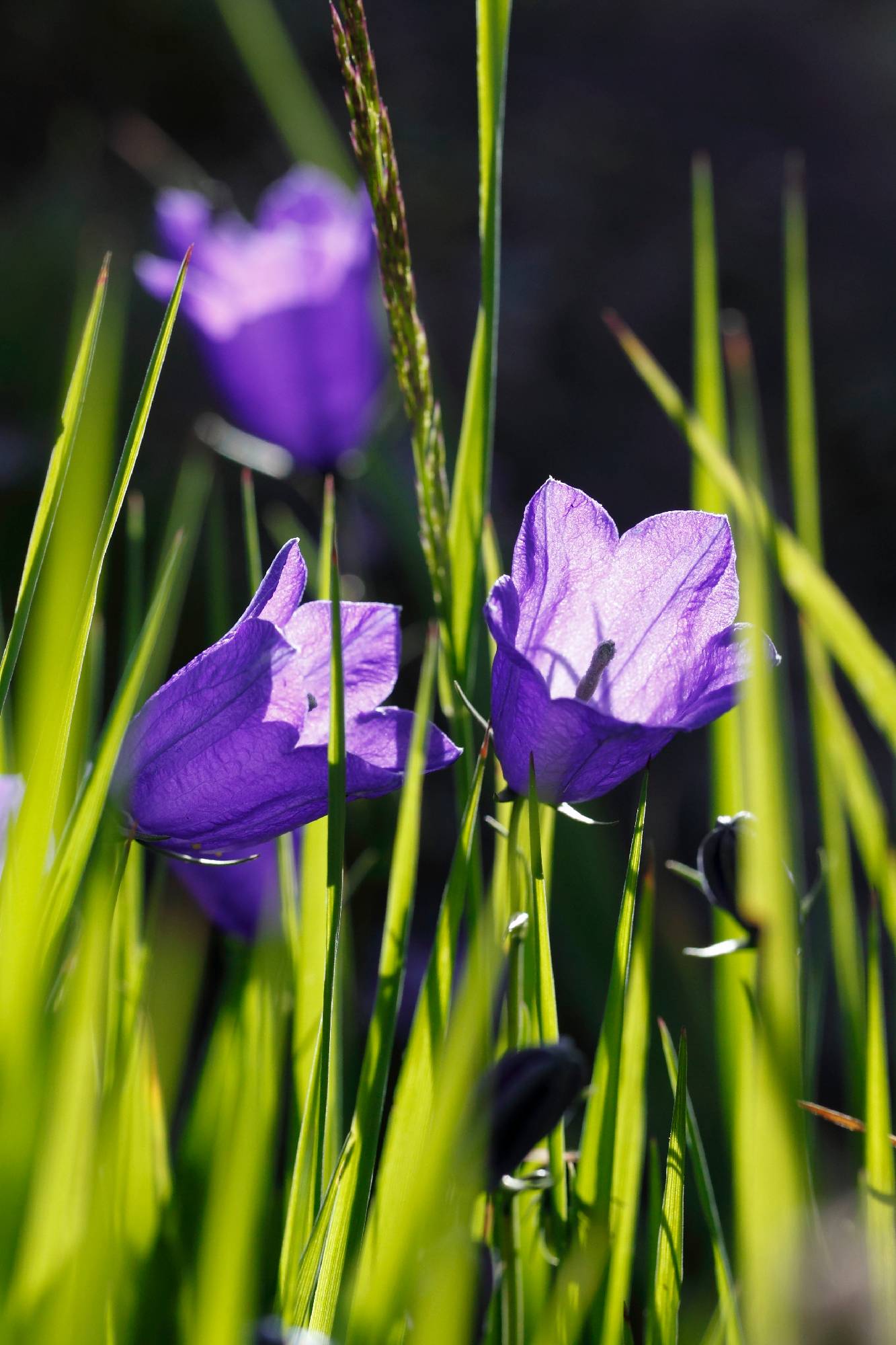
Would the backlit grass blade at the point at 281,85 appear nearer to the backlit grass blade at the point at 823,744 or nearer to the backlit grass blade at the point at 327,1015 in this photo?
the backlit grass blade at the point at 823,744

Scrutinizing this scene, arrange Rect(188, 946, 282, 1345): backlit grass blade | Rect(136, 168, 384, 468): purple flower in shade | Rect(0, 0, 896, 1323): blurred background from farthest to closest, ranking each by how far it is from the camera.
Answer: Rect(0, 0, 896, 1323): blurred background
Rect(136, 168, 384, 468): purple flower in shade
Rect(188, 946, 282, 1345): backlit grass blade

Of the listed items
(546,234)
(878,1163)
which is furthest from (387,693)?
(546,234)

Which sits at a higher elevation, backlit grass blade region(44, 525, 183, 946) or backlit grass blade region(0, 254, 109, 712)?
backlit grass blade region(0, 254, 109, 712)

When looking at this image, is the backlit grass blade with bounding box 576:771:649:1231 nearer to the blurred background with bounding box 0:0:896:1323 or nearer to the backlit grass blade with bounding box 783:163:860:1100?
the backlit grass blade with bounding box 783:163:860:1100

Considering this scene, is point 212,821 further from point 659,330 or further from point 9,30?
point 9,30

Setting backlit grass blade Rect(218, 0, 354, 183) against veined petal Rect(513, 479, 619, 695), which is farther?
backlit grass blade Rect(218, 0, 354, 183)

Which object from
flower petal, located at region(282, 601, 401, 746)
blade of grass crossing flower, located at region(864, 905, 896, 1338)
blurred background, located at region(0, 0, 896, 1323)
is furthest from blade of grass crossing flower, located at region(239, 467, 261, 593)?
blurred background, located at region(0, 0, 896, 1323)

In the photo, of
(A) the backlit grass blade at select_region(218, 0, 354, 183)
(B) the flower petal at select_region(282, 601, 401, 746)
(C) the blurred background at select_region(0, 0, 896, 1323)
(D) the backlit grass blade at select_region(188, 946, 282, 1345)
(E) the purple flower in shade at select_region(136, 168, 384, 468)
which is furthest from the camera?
(C) the blurred background at select_region(0, 0, 896, 1323)
